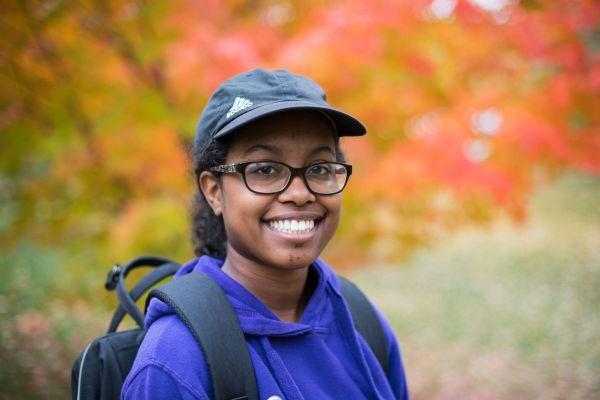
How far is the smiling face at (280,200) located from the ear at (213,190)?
0.06 meters

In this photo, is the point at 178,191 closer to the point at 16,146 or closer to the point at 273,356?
the point at 16,146

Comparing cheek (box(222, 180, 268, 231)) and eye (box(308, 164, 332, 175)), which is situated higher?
eye (box(308, 164, 332, 175))

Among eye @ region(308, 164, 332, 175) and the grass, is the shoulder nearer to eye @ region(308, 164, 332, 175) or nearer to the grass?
eye @ region(308, 164, 332, 175)

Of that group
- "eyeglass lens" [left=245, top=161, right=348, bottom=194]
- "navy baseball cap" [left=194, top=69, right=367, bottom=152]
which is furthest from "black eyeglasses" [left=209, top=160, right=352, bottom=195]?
"navy baseball cap" [left=194, top=69, right=367, bottom=152]

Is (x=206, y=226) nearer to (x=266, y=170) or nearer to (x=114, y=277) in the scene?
(x=114, y=277)

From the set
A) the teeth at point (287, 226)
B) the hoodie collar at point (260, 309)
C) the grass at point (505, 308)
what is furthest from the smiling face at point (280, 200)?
the grass at point (505, 308)

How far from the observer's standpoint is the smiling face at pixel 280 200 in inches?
62.6

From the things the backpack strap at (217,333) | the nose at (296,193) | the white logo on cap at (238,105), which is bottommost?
the backpack strap at (217,333)

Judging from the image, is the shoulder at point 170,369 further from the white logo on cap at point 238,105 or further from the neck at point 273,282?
the white logo on cap at point 238,105

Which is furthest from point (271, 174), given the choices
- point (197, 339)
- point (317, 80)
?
point (317, 80)

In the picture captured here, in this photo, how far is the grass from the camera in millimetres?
6488

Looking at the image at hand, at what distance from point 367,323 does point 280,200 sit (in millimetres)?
570

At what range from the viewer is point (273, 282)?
1717mm

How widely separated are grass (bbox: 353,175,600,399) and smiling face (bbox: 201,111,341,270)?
5.05 meters
